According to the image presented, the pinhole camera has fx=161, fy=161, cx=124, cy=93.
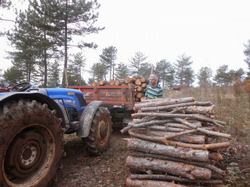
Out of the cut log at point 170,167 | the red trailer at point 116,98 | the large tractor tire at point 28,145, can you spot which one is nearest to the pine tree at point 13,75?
the red trailer at point 116,98

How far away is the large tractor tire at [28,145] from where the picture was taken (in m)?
1.97

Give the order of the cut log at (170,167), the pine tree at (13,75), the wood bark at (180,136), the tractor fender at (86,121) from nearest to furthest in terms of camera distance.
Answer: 1. the cut log at (170,167)
2. the wood bark at (180,136)
3. the tractor fender at (86,121)
4. the pine tree at (13,75)

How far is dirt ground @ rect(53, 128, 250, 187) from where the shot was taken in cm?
277

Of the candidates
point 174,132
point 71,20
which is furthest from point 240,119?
point 71,20

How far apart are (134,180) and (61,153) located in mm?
1267

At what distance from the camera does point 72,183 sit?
280 cm

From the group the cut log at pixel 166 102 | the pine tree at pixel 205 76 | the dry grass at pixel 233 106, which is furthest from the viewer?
the pine tree at pixel 205 76

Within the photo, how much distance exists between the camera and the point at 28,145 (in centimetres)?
229

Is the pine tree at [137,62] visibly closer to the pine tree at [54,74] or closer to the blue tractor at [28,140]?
the pine tree at [54,74]

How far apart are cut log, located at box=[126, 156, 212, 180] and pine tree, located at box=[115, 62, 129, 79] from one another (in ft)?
117

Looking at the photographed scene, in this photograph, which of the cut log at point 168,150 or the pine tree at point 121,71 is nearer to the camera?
the cut log at point 168,150

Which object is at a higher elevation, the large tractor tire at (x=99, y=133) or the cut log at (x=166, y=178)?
the large tractor tire at (x=99, y=133)

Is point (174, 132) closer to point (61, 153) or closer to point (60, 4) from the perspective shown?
point (61, 153)

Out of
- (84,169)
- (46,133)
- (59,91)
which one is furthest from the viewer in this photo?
(59,91)
